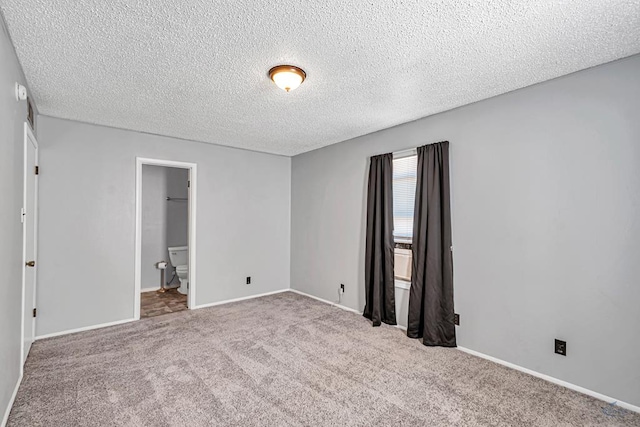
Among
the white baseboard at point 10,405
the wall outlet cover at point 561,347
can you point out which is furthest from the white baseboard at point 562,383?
the white baseboard at point 10,405

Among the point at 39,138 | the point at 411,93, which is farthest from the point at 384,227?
the point at 39,138

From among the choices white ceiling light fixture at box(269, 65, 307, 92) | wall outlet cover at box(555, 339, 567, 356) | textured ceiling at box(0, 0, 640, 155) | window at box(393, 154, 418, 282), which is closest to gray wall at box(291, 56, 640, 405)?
wall outlet cover at box(555, 339, 567, 356)

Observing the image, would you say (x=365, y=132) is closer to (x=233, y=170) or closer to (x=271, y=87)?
(x=271, y=87)

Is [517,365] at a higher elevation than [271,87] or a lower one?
lower

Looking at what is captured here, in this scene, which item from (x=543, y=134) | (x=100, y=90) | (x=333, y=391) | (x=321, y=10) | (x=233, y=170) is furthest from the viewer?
(x=233, y=170)

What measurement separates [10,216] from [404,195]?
11.3 ft

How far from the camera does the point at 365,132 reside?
4.01 m

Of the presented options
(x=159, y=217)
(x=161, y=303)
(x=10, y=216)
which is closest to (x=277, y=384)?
(x=10, y=216)

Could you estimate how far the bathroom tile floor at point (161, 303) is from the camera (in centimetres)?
423

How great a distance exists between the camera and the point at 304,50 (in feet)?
6.77

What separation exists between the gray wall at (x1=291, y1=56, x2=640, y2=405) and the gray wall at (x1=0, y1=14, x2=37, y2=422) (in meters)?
3.43

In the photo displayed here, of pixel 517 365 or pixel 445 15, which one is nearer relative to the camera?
pixel 445 15

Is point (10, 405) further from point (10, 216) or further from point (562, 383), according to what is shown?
point (562, 383)

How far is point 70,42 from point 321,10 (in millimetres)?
1631
